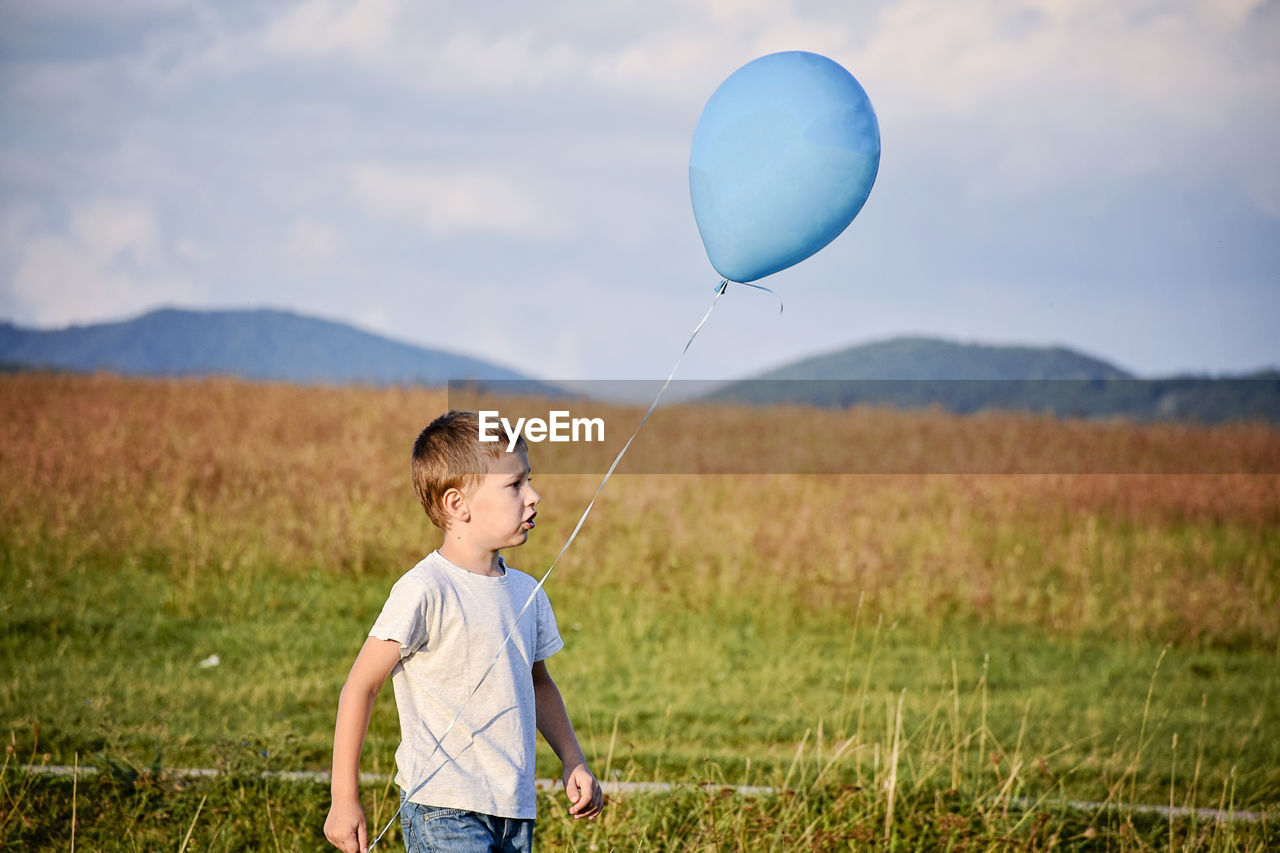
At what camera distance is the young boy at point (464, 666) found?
7.39 feet

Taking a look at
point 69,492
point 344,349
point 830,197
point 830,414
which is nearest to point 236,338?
point 344,349

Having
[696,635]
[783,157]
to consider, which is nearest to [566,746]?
[783,157]

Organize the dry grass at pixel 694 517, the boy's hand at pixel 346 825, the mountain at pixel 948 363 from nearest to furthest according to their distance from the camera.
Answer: the boy's hand at pixel 346 825 → the dry grass at pixel 694 517 → the mountain at pixel 948 363

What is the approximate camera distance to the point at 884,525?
10.9m

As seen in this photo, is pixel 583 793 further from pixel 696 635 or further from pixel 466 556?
pixel 696 635

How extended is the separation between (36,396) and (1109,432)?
15935 millimetres

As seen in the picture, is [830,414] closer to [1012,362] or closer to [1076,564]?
[1076,564]

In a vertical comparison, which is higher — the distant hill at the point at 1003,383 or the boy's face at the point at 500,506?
the distant hill at the point at 1003,383

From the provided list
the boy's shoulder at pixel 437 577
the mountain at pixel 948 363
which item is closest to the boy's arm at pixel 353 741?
the boy's shoulder at pixel 437 577

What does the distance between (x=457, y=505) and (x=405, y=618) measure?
0.27m

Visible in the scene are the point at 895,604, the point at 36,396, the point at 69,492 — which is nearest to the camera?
the point at 895,604

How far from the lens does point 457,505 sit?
2.35 m

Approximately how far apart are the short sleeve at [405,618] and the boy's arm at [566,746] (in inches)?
12.8

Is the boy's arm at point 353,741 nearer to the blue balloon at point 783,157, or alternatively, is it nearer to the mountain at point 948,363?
the blue balloon at point 783,157
